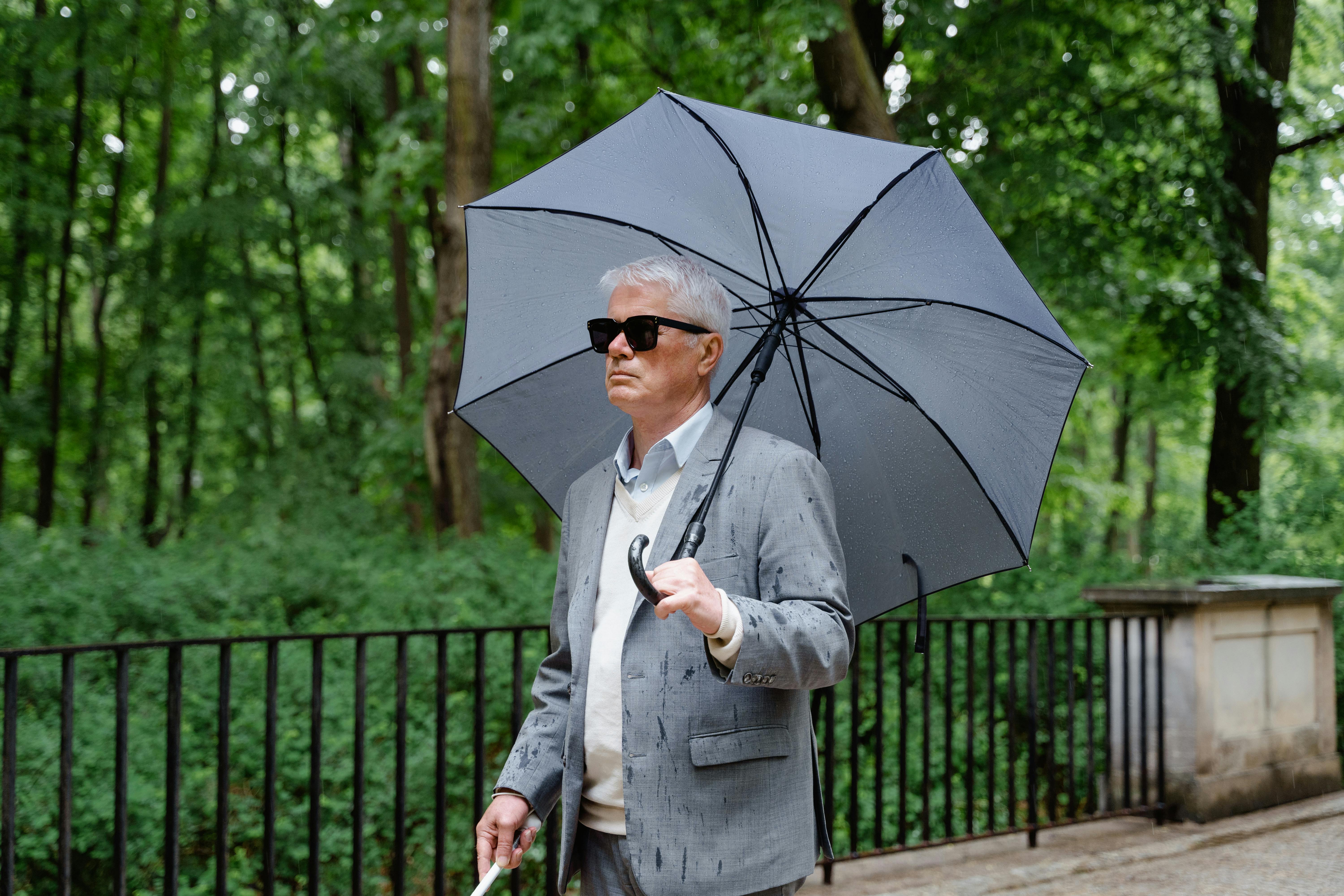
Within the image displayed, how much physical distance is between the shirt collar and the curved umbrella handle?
40cm

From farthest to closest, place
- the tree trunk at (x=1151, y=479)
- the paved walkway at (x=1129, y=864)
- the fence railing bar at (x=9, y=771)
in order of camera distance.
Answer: the tree trunk at (x=1151, y=479) → the paved walkway at (x=1129, y=864) → the fence railing bar at (x=9, y=771)

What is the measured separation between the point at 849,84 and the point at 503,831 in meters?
7.46

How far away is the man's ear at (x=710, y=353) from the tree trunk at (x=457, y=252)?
724cm

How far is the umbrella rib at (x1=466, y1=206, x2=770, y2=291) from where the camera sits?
2.22m

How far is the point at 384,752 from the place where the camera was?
627 centimetres

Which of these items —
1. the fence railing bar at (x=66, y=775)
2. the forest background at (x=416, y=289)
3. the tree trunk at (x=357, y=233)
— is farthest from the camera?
the tree trunk at (x=357, y=233)

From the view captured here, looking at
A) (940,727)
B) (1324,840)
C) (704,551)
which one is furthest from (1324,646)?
(704,551)

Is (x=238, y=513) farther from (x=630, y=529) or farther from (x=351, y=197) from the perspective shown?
(x=630, y=529)

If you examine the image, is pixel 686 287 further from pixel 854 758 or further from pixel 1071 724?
pixel 1071 724

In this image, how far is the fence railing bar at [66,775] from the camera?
294 centimetres

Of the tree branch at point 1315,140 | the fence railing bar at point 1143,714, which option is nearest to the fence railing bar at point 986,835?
the fence railing bar at point 1143,714

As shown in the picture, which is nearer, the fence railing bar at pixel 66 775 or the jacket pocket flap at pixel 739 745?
the jacket pocket flap at pixel 739 745

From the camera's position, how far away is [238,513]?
13820 mm

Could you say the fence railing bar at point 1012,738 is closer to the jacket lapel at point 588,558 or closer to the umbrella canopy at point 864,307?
the umbrella canopy at point 864,307
